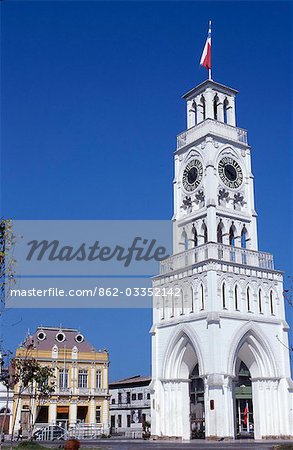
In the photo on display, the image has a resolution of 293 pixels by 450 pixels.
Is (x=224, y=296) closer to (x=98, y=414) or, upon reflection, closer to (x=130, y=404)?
(x=98, y=414)

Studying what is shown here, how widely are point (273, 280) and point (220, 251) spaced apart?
15.7 feet

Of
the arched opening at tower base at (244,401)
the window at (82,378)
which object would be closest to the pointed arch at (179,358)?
the arched opening at tower base at (244,401)

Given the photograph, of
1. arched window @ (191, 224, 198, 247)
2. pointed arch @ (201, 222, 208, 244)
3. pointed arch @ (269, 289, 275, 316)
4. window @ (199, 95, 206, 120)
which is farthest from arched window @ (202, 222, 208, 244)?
window @ (199, 95, 206, 120)

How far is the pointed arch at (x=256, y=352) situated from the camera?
3994 cm

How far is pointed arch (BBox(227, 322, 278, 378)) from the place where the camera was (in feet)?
131

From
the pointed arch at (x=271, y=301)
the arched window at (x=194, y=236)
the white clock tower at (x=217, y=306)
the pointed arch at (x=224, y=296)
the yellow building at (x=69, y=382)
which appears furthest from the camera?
the yellow building at (x=69, y=382)

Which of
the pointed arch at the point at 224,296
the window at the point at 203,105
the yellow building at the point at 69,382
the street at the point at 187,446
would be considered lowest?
the street at the point at 187,446

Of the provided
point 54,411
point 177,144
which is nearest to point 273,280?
point 177,144

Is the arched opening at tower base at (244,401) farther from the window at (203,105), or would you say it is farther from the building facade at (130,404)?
the building facade at (130,404)

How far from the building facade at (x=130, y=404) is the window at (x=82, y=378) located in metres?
6.58

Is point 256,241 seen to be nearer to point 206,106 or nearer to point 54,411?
point 206,106

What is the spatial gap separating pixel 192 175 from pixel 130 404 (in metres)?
32.3

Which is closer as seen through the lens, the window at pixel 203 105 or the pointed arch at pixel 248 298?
the pointed arch at pixel 248 298

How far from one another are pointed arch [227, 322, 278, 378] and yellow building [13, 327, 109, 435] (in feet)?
68.3
